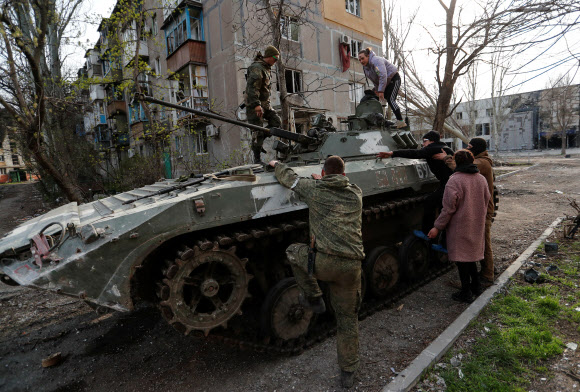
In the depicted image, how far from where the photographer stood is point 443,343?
355 centimetres

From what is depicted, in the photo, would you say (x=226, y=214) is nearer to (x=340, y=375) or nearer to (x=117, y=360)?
(x=340, y=375)

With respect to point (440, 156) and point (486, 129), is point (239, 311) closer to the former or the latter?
point (440, 156)

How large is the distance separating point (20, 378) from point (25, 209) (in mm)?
14158

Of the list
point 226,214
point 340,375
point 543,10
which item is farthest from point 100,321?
point 543,10

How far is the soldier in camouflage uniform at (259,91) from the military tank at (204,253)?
Answer: 1300 mm

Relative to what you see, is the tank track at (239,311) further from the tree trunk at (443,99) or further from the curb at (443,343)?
the tree trunk at (443,99)

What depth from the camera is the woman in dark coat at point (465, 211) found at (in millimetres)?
4418

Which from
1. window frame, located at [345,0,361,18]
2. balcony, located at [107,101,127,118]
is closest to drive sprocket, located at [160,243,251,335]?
window frame, located at [345,0,361,18]

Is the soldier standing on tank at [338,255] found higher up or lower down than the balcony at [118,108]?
lower down

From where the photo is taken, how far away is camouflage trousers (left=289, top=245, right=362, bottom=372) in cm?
301

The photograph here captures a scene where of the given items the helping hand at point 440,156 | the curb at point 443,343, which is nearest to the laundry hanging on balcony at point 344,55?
the helping hand at point 440,156

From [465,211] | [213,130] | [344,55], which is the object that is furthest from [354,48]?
[465,211]

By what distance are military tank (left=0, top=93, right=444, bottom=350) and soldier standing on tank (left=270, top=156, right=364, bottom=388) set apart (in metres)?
0.54

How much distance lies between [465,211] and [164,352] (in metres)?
3.96
